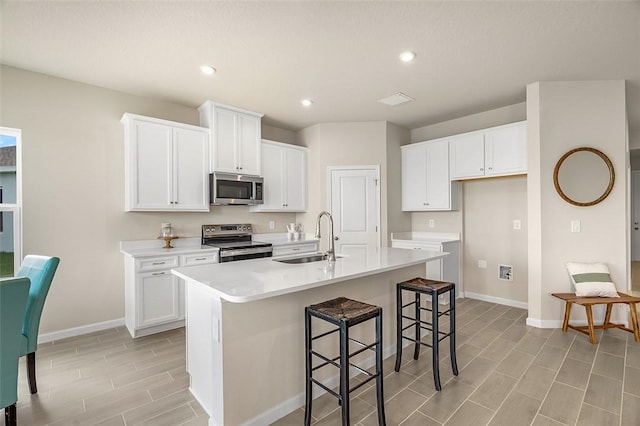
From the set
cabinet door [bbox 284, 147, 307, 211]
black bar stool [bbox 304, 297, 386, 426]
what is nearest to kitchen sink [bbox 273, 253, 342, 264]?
black bar stool [bbox 304, 297, 386, 426]

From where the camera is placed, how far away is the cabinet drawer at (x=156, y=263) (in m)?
3.23

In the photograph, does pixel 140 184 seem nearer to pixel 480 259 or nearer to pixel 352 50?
pixel 352 50

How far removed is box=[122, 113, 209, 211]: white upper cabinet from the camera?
3.40 metres

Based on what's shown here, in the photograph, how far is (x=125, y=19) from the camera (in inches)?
90.1

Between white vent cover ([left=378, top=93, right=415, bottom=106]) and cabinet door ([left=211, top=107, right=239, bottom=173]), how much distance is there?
188cm

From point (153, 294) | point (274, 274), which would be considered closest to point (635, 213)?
point (274, 274)

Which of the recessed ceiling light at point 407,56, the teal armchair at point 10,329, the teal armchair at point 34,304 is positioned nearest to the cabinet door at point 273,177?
the recessed ceiling light at point 407,56

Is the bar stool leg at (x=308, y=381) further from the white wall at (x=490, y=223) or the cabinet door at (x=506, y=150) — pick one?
the white wall at (x=490, y=223)

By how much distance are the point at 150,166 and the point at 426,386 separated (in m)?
3.33

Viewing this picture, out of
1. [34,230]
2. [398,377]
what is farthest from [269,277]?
[34,230]

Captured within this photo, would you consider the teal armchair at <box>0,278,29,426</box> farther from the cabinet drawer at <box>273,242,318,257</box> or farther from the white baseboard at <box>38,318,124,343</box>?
the cabinet drawer at <box>273,242,318,257</box>

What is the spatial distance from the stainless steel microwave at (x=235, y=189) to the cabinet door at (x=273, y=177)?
227 mm

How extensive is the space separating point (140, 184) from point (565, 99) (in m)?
4.57

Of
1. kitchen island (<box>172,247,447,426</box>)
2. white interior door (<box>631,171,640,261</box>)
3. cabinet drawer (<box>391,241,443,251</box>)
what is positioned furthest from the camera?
white interior door (<box>631,171,640,261</box>)
